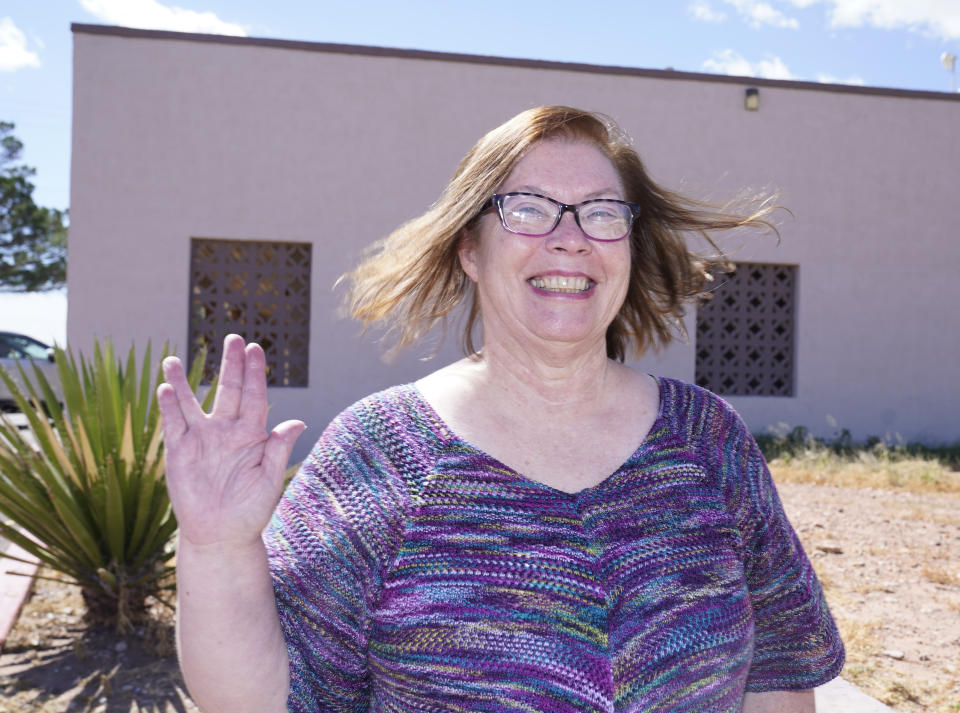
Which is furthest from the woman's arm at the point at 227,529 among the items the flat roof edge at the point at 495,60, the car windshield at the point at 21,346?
the car windshield at the point at 21,346

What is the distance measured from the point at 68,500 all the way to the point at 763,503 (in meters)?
3.28

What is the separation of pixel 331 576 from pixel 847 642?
10.8ft

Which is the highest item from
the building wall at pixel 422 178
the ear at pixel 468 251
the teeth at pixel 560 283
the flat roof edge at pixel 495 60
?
the flat roof edge at pixel 495 60

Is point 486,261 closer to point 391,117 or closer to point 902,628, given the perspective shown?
point 902,628

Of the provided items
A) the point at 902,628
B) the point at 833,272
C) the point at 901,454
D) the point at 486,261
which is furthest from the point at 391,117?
the point at 486,261

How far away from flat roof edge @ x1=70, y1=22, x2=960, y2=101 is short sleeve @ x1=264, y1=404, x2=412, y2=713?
995 centimetres

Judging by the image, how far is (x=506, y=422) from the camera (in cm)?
174

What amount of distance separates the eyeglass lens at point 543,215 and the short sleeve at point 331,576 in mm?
592

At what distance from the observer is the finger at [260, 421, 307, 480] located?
1.43m

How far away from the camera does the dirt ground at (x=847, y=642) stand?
342 centimetres

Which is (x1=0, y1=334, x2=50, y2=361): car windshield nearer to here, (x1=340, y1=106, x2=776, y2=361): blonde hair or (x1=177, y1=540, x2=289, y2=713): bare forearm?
(x1=340, y1=106, x2=776, y2=361): blonde hair

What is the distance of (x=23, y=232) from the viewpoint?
89.6 feet

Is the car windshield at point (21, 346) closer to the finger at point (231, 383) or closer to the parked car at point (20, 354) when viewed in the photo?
the parked car at point (20, 354)

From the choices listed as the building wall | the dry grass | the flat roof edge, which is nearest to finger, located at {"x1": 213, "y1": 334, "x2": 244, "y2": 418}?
the dry grass
